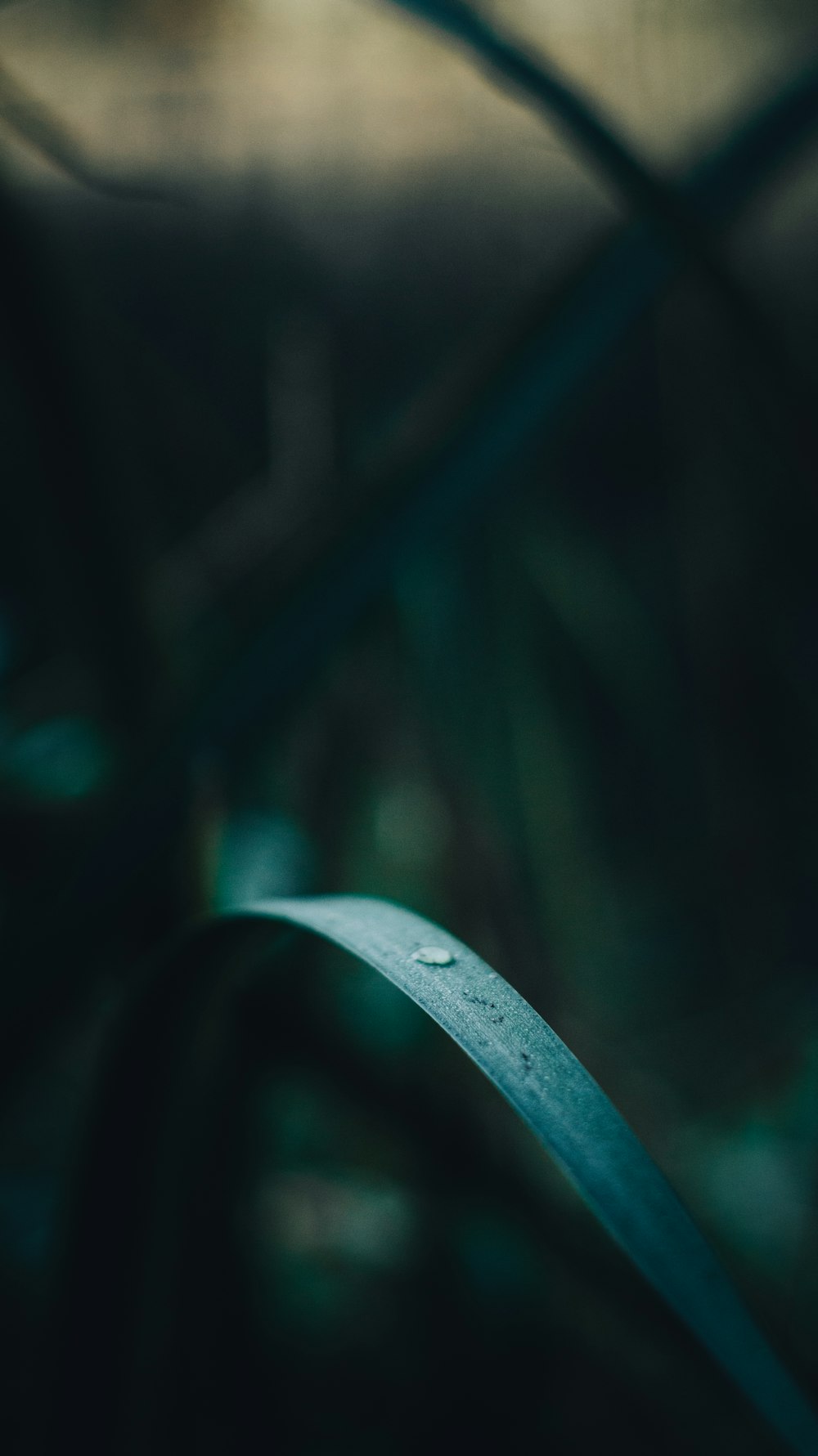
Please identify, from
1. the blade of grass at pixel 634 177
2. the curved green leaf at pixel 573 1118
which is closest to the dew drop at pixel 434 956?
the curved green leaf at pixel 573 1118

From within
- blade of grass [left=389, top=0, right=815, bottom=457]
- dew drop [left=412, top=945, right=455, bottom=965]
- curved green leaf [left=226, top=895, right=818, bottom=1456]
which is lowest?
curved green leaf [left=226, top=895, right=818, bottom=1456]

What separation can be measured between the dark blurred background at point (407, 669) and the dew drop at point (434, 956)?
9 cm

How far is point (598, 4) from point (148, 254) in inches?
17.8

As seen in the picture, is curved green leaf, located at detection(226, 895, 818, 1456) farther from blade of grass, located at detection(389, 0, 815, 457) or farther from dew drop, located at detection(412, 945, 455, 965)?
blade of grass, located at detection(389, 0, 815, 457)

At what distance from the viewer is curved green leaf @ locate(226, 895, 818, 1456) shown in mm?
80

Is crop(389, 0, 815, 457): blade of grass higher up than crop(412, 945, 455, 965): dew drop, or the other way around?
crop(389, 0, 815, 457): blade of grass

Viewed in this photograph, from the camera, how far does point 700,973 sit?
55 cm

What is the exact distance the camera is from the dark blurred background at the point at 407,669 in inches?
8.3

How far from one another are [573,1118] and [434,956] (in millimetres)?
27

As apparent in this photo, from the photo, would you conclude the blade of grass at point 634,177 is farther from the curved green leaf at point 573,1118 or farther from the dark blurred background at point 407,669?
the curved green leaf at point 573,1118

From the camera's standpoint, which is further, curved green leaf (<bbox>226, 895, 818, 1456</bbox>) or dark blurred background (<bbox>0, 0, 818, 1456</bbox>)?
dark blurred background (<bbox>0, 0, 818, 1456</bbox>)

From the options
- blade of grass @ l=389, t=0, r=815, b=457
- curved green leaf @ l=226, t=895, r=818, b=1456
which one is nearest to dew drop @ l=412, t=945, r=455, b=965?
curved green leaf @ l=226, t=895, r=818, b=1456

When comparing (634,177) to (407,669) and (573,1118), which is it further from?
(407,669)

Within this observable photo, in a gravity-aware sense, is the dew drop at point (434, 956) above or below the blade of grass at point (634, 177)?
below
